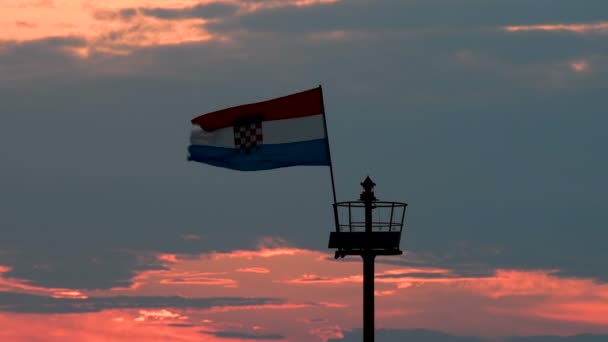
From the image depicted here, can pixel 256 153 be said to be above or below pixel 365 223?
above

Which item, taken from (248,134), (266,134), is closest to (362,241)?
(266,134)

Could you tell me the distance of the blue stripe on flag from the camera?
159ft

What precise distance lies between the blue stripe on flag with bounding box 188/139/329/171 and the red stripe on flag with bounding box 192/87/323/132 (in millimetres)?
1072

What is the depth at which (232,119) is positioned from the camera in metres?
49.3

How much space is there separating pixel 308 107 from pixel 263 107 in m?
1.81

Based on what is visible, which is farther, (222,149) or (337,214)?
(222,149)

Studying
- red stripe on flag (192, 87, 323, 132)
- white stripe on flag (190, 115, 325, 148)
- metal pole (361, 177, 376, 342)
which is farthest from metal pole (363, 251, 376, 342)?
red stripe on flag (192, 87, 323, 132)

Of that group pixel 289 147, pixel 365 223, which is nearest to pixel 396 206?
pixel 365 223

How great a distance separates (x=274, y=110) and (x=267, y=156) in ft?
6.26

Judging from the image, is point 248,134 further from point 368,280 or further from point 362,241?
point 368,280

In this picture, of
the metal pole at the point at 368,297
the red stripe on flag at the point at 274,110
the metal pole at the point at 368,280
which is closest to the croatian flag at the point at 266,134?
the red stripe on flag at the point at 274,110

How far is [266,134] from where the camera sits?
4922 centimetres

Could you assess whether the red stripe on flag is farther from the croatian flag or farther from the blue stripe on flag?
the blue stripe on flag

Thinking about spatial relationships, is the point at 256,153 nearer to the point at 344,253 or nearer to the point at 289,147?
the point at 289,147
